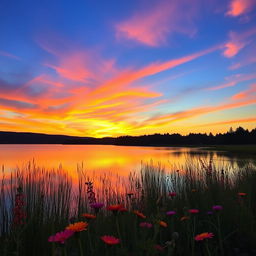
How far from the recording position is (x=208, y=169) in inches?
228

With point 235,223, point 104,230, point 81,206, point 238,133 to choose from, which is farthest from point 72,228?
point 238,133

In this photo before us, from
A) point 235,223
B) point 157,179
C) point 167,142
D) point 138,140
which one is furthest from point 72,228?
point 138,140

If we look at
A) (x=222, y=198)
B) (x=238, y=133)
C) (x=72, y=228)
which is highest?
(x=238, y=133)

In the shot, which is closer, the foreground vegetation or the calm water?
the foreground vegetation

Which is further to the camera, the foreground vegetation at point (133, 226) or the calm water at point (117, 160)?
the calm water at point (117, 160)

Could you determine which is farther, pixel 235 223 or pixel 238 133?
pixel 238 133

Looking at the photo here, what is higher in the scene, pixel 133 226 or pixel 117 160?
pixel 133 226

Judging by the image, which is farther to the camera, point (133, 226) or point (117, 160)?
point (117, 160)

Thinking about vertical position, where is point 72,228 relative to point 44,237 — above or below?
above

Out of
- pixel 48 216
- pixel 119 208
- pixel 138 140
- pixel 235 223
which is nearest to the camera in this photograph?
pixel 119 208

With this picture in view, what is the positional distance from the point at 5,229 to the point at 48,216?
0.63 m

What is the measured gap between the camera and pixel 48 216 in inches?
150

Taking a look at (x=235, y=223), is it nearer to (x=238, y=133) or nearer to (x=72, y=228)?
(x=72, y=228)

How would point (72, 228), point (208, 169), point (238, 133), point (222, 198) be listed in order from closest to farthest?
1. point (72, 228)
2. point (222, 198)
3. point (208, 169)
4. point (238, 133)
